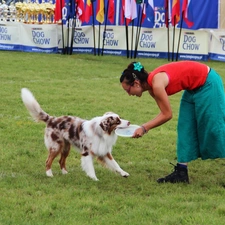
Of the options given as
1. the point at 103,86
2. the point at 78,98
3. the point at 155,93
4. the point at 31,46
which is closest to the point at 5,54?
the point at 31,46

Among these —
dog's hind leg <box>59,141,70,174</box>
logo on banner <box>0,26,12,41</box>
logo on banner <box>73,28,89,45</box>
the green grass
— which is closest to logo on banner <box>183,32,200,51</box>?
logo on banner <box>73,28,89,45</box>

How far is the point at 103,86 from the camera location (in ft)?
44.8

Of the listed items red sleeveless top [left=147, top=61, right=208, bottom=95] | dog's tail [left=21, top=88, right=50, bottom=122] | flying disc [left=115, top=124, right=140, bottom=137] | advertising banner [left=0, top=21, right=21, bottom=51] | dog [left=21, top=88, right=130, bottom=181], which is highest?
red sleeveless top [left=147, top=61, right=208, bottom=95]

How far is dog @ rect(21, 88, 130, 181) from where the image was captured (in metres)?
6.07

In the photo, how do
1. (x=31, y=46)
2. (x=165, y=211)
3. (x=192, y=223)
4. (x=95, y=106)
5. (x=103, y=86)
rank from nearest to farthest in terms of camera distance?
1. (x=192, y=223)
2. (x=165, y=211)
3. (x=95, y=106)
4. (x=103, y=86)
5. (x=31, y=46)

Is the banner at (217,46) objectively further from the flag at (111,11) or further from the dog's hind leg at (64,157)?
the dog's hind leg at (64,157)

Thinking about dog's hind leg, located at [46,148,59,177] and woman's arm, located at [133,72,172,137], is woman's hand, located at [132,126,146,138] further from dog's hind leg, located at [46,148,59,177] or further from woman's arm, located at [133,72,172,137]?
dog's hind leg, located at [46,148,59,177]

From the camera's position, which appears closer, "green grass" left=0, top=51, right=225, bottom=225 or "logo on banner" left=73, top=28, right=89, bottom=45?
"green grass" left=0, top=51, right=225, bottom=225

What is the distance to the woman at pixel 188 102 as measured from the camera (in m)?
5.56

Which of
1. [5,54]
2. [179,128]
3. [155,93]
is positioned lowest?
[5,54]

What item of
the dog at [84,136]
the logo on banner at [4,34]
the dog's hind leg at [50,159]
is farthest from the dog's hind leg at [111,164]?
the logo on banner at [4,34]

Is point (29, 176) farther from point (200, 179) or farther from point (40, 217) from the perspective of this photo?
point (200, 179)

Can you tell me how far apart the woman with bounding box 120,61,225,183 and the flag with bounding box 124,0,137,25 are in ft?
49.8

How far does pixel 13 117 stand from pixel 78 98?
2.35 meters
